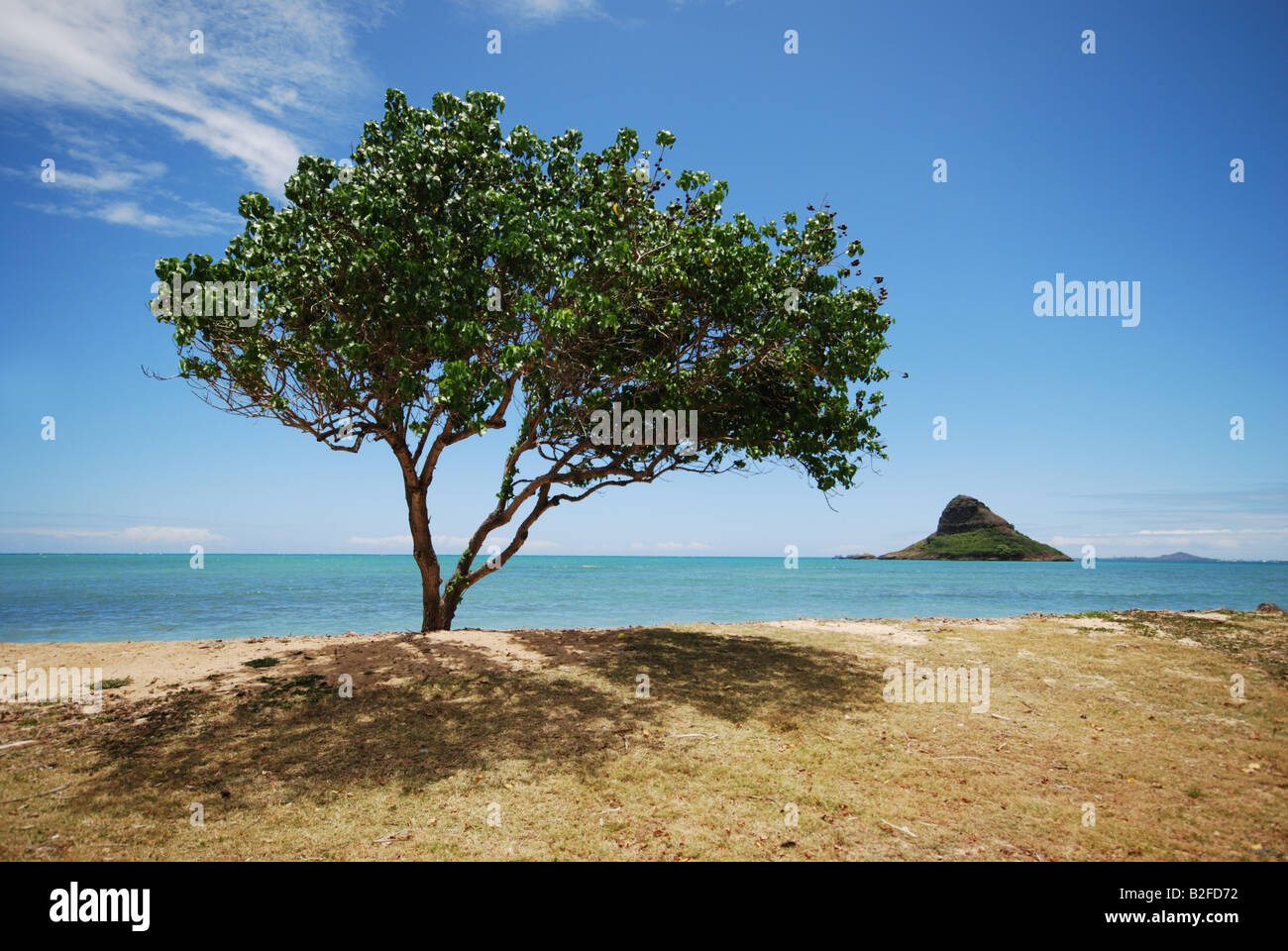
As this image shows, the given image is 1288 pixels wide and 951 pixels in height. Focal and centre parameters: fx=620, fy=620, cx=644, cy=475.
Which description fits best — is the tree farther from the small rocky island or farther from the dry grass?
the small rocky island

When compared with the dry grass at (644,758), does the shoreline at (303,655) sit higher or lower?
higher

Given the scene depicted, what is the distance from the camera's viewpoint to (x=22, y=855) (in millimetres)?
5637

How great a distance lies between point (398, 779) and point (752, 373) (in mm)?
9373

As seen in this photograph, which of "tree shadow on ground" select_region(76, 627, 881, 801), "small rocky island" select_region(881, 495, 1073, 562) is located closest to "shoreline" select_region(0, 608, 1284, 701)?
"tree shadow on ground" select_region(76, 627, 881, 801)

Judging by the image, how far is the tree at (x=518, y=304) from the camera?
1074cm

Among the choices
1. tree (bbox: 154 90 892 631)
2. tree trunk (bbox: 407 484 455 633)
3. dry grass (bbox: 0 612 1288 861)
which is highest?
tree (bbox: 154 90 892 631)

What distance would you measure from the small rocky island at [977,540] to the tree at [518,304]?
458ft

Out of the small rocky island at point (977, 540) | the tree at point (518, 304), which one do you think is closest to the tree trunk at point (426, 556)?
the tree at point (518, 304)

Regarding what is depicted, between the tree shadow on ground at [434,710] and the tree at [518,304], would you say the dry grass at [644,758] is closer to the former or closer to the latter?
the tree shadow on ground at [434,710]

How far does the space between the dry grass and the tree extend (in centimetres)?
458

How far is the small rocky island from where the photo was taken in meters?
133

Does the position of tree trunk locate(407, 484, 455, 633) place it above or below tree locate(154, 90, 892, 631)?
below

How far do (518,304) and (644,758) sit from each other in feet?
24.1
